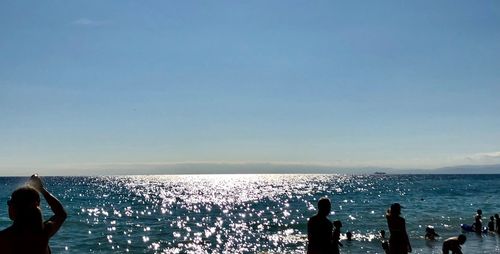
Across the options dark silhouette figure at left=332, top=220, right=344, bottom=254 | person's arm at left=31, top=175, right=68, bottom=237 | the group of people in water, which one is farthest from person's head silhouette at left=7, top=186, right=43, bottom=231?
dark silhouette figure at left=332, top=220, right=344, bottom=254

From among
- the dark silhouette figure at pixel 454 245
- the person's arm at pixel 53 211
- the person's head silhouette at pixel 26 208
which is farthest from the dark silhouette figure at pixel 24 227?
the dark silhouette figure at pixel 454 245

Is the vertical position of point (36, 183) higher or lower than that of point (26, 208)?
higher

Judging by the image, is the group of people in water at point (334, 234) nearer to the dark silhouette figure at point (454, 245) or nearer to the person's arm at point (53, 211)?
the dark silhouette figure at point (454, 245)

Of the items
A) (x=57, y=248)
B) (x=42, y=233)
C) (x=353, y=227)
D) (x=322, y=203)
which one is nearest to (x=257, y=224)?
(x=353, y=227)

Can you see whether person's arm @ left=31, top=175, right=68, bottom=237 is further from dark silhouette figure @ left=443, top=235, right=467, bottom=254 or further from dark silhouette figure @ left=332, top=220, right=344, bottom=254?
dark silhouette figure @ left=443, top=235, right=467, bottom=254

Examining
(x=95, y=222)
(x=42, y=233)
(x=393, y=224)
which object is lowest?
(x=95, y=222)

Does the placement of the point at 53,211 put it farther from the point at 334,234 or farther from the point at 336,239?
the point at 334,234

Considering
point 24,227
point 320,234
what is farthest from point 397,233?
point 24,227

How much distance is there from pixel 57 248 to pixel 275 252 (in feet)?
37.9

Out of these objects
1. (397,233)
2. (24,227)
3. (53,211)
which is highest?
(53,211)

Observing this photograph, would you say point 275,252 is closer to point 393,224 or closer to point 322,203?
point 393,224

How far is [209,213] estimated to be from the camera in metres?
49.6

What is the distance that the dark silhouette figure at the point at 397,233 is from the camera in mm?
11297

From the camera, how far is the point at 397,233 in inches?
451
